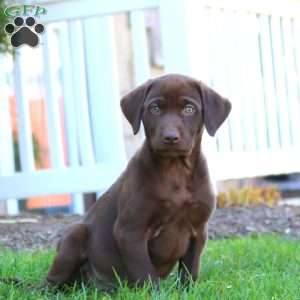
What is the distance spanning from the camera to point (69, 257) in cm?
428

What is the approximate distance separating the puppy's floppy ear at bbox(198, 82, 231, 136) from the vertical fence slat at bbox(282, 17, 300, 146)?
5110mm

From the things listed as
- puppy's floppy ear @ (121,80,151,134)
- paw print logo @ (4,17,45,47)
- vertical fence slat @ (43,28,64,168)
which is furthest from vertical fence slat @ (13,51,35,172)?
puppy's floppy ear @ (121,80,151,134)

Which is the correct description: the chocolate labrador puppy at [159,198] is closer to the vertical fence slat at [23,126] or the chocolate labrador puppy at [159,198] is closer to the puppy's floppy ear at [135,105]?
the puppy's floppy ear at [135,105]

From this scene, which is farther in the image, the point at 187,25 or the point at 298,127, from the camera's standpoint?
the point at 298,127

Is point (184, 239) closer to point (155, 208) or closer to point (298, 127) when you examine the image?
point (155, 208)

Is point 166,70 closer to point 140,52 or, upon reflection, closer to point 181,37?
point 181,37

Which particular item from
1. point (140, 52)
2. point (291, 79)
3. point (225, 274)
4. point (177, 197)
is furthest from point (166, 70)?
point (177, 197)

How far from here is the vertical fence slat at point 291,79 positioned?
9008 millimetres

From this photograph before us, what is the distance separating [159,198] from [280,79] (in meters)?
5.27

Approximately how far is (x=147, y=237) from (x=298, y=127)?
5464mm

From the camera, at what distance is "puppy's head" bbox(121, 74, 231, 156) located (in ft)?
12.7

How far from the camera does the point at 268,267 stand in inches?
186

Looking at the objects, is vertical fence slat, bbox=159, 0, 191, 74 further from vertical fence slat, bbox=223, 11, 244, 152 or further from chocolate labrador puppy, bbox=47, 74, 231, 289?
chocolate labrador puppy, bbox=47, 74, 231, 289

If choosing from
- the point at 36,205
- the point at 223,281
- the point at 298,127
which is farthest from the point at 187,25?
the point at 36,205
